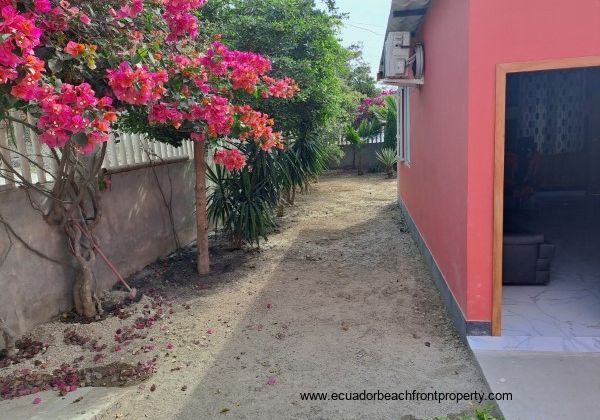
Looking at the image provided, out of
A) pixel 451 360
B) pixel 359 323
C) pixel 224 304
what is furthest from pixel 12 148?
pixel 451 360

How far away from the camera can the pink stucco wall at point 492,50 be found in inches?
129

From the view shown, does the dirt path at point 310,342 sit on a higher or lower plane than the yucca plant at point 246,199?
lower

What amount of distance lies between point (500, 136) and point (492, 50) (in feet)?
2.06

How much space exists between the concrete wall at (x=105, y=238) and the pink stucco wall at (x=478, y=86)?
12.1 feet

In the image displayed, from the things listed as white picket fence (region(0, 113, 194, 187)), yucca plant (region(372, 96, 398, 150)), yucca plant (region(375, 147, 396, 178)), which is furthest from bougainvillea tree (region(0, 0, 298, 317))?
yucca plant (region(372, 96, 398, 150))

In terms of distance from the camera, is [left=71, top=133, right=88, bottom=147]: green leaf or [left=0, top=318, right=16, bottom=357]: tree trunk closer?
[left=71, top=133, right=88, bottom=147]: green leaf

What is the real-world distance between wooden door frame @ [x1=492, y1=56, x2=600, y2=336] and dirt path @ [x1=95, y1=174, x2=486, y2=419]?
52 centimetres

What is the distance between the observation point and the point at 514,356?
340 cm

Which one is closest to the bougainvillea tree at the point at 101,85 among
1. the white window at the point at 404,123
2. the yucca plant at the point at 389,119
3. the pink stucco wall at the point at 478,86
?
the pink stucco wall at the point at 478,86

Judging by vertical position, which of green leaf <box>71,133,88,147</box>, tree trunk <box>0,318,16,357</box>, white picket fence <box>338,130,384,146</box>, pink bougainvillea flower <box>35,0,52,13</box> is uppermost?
pink bougainvillea flower <box>35,0,52,13</box>

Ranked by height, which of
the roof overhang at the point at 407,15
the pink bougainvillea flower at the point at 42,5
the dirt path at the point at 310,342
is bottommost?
the dirt path at the point at 310,342

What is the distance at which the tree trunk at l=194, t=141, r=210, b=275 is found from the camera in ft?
18.7

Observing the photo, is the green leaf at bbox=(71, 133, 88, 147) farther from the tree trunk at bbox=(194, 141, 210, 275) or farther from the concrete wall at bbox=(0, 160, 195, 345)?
the tree trunk at bbox=(194, 141, 210, 275)

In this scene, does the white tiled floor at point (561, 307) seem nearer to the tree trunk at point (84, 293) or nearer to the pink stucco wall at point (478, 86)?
the pink stucco wall at point (478, 86)
